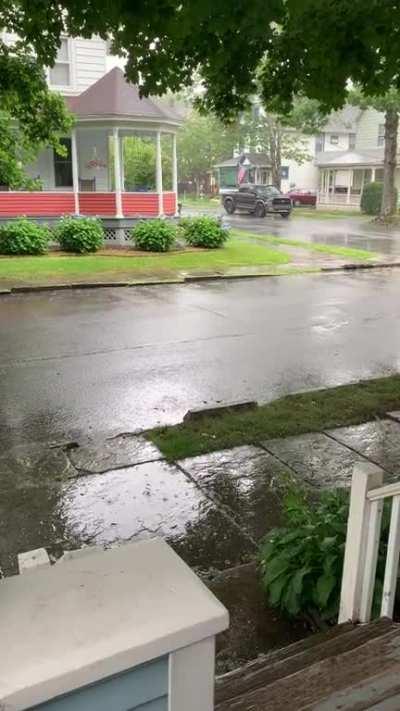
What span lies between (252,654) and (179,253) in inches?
631

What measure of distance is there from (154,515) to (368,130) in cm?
4842

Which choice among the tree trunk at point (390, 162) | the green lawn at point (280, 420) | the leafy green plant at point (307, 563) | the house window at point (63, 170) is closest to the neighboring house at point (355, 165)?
the tree trunk at point (390, 162)

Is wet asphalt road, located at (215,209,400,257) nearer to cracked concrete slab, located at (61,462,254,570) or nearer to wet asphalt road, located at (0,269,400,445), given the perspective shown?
wet asphalt road, located at (0,269,400,445)

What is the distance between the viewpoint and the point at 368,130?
47.3 m

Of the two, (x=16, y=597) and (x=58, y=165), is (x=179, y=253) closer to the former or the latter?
(x=58, y=165)

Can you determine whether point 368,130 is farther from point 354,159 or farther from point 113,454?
point 113,454

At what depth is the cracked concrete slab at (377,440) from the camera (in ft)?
16.2

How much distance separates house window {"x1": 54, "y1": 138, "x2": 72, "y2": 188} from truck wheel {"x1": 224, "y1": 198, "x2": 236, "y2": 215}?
63.7 feet

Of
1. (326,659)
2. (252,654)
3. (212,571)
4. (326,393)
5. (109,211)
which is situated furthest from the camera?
(109,211)

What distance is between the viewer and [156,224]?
18422 millimetres

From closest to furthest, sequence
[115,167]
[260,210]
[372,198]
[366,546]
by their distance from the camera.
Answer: [366,546] → [115,167] → [260,210] → [372,198]

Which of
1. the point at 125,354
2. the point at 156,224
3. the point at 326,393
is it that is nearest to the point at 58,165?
the point at 156,224

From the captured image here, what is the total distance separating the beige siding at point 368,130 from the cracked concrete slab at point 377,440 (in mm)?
44933

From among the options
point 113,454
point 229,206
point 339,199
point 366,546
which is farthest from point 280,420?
point 339,199
